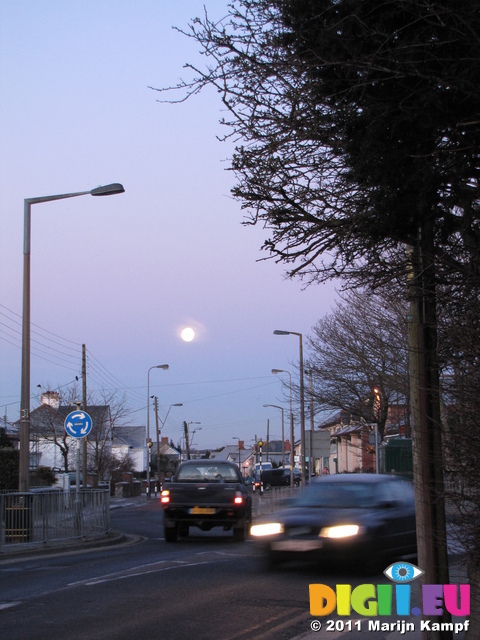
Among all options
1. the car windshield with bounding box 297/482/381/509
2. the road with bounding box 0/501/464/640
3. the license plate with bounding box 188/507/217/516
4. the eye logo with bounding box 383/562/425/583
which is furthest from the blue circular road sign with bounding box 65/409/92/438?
the eye logo with bounding box 383/562/425/583

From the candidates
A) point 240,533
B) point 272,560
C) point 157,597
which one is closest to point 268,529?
point 272,560

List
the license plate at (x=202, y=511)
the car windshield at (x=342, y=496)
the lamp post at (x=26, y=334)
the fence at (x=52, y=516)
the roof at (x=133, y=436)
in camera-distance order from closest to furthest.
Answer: the car windshield at (x=342, y=496)
the fence at (x=52, y=516)
the lamp post at (x=26, y=334)
the license plate at (x=202, y=511)
the roof at (x=133, y=436)

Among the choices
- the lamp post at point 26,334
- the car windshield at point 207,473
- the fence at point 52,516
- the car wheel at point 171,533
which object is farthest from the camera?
the car windshield at point 207,473

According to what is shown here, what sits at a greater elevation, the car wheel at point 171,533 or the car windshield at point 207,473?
the car windshield at point 207,473

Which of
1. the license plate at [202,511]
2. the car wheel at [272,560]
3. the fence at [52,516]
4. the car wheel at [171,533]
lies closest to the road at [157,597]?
the car wheel at [272,560]

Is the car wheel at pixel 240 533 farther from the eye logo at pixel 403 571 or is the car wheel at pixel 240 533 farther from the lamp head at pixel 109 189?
the eye logo at pixel 403 571

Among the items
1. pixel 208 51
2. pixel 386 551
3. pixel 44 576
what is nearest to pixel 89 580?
pixel 44 576

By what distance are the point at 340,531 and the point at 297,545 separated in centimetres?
63

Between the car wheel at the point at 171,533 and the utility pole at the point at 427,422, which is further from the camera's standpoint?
the car wheel at the point at 171,533

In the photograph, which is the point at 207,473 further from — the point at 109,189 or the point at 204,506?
the point at 109,189

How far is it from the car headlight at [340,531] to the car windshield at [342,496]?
620mm

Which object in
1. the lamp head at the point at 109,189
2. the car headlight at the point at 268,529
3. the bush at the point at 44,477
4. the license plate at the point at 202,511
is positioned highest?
the lamp head at the point at 109,189

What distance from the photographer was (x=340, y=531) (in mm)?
10984

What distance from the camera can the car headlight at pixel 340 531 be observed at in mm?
10969
